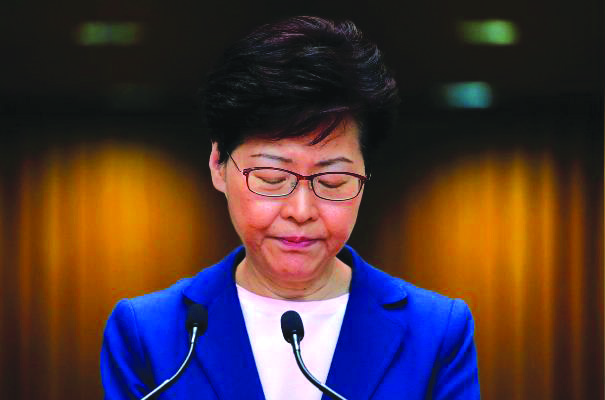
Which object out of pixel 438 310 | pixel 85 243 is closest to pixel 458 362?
pixel 438 310

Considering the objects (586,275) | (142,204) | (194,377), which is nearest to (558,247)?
(586,275)

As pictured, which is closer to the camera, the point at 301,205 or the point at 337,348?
the point at 301,205

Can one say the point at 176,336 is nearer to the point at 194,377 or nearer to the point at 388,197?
the point at 194,377

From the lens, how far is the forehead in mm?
1455

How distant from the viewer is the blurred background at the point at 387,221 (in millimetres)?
5109

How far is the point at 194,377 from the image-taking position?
4.90 feet

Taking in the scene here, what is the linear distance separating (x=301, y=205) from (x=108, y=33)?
3.22 metres

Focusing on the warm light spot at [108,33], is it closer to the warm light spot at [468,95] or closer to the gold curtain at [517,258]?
the warm light spot at [468,95]

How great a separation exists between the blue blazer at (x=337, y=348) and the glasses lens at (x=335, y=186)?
0.77 ft

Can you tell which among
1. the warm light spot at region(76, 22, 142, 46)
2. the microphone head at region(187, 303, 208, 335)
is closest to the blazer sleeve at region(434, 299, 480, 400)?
the microphone head at region(187, 303, 208, 335)

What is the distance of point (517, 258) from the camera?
16.9 ft

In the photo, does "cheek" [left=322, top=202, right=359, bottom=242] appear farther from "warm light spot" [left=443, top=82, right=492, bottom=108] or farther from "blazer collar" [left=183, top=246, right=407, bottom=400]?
"warm light spot" [left=443, top=82, right=492, bottom=108]

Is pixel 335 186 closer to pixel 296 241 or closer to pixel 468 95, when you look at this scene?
pixel 296 241

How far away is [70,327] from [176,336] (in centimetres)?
392
